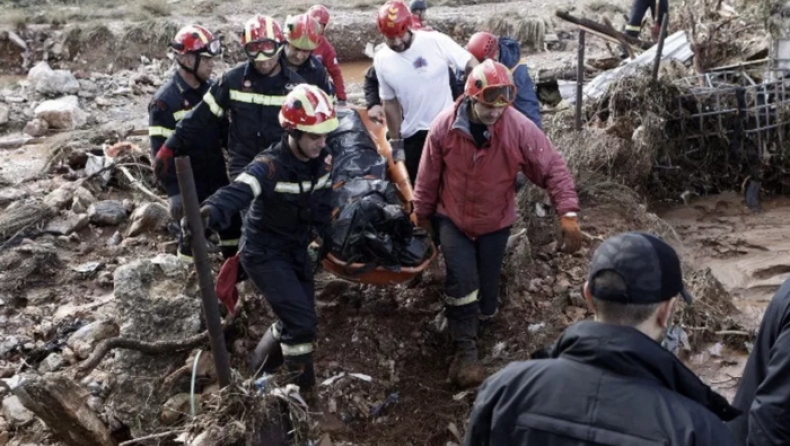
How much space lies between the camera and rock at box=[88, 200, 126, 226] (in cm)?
659

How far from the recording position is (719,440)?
6.09ft

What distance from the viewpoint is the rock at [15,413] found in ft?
14.4

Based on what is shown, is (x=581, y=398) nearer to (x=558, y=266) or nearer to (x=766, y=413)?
(x=766, y=413)

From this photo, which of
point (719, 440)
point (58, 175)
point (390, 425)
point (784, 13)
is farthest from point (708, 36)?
point (719, 440)

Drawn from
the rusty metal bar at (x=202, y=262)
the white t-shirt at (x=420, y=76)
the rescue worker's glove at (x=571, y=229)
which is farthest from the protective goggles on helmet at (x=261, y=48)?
the rescue worker's glove at (x=571, y=229)

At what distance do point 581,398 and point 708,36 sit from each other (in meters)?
7.07

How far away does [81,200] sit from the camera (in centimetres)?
674

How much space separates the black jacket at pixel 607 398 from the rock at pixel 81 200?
5.44 m

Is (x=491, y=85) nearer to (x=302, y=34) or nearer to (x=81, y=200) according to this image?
(x=302, y=34)

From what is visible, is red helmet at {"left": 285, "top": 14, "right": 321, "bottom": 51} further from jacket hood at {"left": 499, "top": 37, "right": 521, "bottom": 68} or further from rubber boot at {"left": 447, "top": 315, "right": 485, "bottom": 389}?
rubber boot at {"left": 447, "top": 315, "right": 485, "bottom": 389}

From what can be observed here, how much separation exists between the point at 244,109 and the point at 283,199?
1.03 m

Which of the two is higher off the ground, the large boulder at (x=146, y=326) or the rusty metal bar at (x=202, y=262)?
the rusty metal bar at (x=202, y=262)

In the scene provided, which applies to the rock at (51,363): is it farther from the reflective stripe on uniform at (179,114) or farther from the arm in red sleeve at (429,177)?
the arm in red sleeve at (429,177)

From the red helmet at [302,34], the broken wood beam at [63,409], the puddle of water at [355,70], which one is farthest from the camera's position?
the puddle of water at [355,70]
